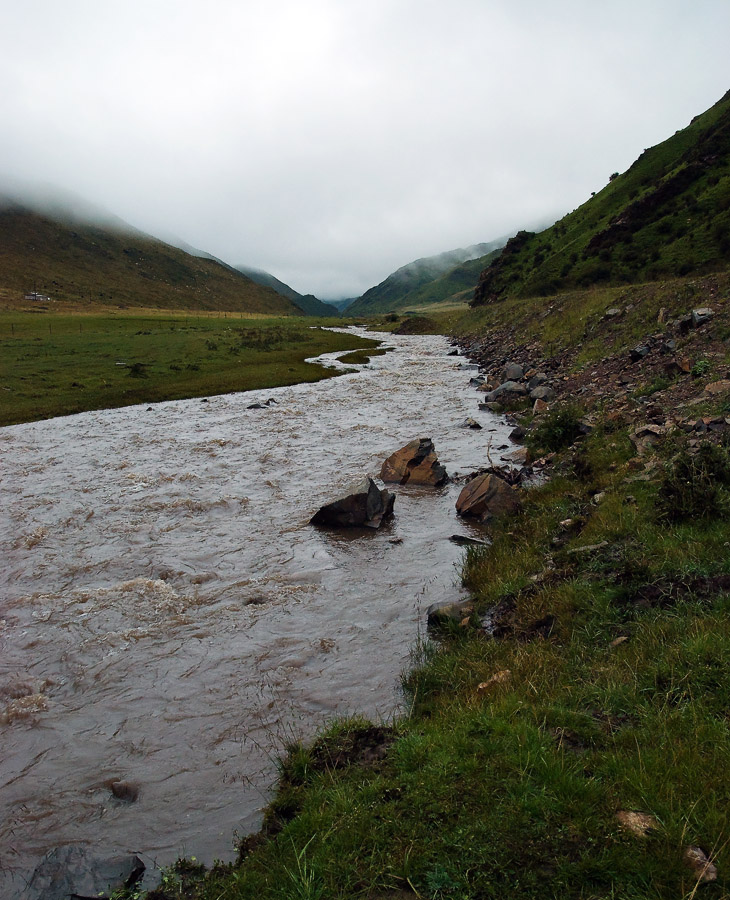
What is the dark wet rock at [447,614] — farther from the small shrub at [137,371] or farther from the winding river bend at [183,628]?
the small shrub at [137,371]

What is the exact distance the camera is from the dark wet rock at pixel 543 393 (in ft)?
83.4

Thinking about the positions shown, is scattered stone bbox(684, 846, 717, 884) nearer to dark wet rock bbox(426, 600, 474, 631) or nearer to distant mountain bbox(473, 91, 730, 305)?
dark wet rock bbox(426, 600, 474, 631)

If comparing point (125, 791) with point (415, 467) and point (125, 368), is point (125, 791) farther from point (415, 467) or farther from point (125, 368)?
point (125, 368)

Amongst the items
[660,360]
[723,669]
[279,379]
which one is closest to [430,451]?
[660,360]

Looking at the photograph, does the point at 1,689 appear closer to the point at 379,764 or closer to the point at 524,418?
the point at 379,764

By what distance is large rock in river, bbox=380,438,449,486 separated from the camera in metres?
17.0

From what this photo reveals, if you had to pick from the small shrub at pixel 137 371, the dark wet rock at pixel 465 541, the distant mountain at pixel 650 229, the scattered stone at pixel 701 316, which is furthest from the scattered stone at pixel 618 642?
the distant mountain at pixel 650 229

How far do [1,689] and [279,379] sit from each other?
1458 inches

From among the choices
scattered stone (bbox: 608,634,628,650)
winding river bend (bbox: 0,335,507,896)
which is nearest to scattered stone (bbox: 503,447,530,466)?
winding river bend (bbox: 0,335,507,896)

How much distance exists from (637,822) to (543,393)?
23849 mm

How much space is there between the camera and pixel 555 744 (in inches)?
195

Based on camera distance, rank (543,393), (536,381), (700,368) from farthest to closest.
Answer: (536,381), (543,393), (700,368)

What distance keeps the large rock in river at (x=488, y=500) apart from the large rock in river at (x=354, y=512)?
7.27ft

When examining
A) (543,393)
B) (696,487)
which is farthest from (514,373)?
(696,487)
